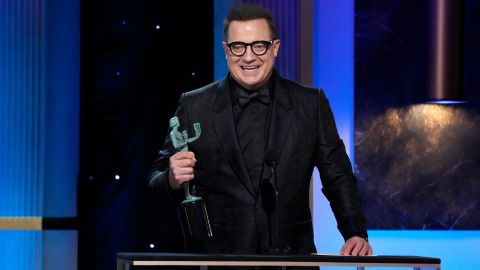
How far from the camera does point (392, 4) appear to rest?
5.85 metres

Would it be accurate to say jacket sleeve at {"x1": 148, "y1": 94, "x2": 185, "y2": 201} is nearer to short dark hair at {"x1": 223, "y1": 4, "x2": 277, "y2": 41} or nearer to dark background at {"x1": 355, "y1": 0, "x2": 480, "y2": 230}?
short dark hair at {"x1": 223, "y1": 4, "x2": 277, "y2": 41}

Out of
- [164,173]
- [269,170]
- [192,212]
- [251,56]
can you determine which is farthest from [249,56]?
[192,212]

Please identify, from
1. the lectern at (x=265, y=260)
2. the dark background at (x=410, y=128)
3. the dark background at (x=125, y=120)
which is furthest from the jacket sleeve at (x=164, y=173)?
the dark background at (x=410, y=128)

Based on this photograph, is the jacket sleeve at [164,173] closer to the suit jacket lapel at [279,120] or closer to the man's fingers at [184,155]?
the man's fingers at [184,155]

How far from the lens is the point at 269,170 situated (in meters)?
3.15

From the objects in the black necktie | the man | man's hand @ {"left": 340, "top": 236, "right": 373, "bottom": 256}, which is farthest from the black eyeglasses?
man's hand @ {"left": 340, "top": 236, "right": 373, "bottom": 256}

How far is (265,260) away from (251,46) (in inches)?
34.9

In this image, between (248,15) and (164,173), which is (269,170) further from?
(248,15)

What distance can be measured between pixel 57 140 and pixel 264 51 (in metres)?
2.48

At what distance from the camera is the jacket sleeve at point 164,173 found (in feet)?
10.1

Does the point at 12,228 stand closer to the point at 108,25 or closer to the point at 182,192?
the point at 108,25

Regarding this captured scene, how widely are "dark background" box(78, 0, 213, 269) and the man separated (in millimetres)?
1722

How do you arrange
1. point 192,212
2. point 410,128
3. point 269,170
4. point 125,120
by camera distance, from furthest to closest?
point 410,128 → point 125,120 → point 269,170 → point 192,212

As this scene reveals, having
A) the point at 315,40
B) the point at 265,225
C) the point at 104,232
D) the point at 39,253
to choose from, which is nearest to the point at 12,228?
the point at 39,253
